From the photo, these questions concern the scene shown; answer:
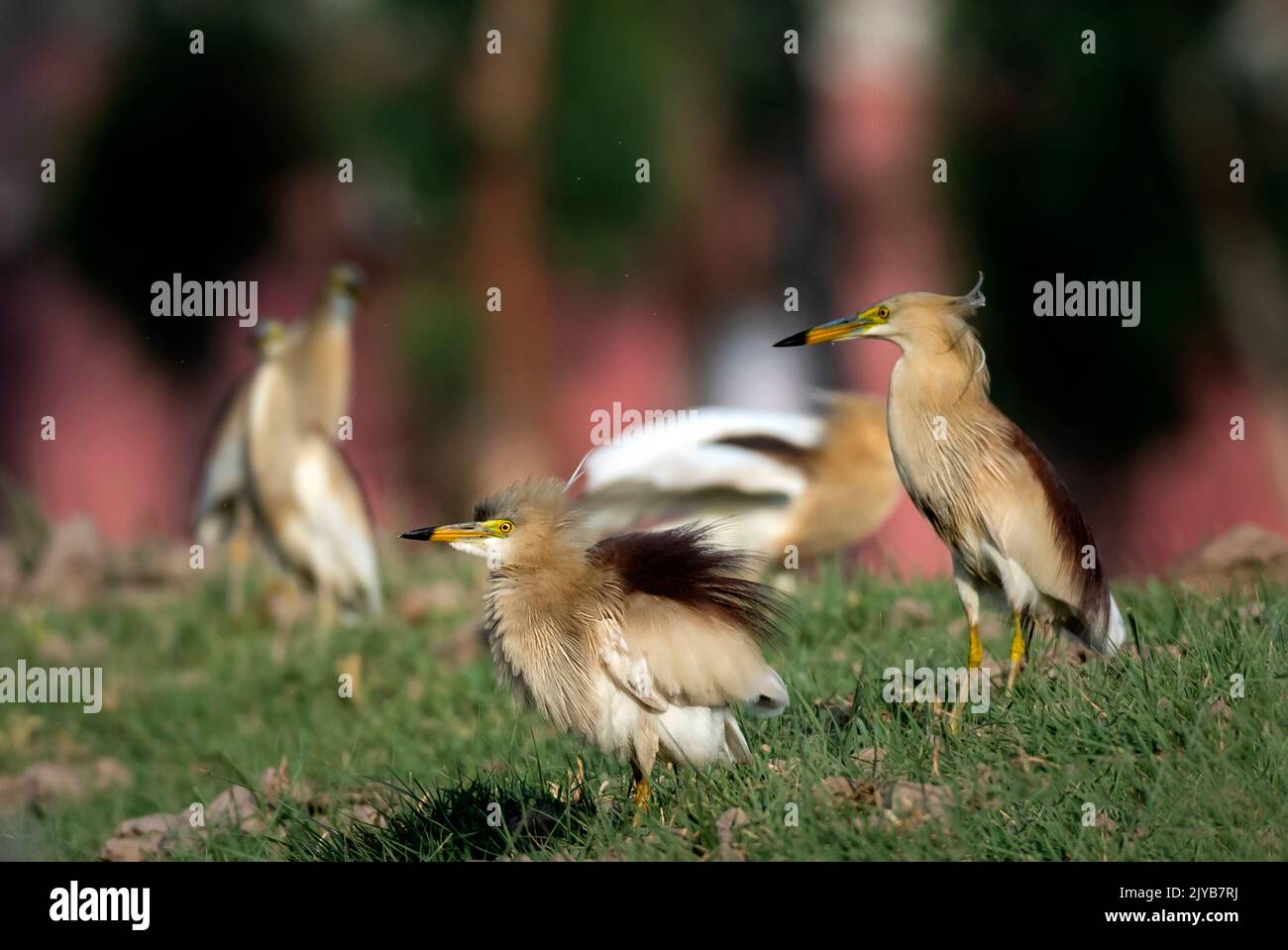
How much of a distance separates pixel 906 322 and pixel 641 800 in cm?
163

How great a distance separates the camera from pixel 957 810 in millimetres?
3748

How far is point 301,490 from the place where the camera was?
332 inches

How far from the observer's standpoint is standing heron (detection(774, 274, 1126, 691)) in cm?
456

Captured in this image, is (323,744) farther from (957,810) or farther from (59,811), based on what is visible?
(957,810)

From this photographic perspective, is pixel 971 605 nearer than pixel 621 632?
No

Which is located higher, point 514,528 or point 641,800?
point 514,528

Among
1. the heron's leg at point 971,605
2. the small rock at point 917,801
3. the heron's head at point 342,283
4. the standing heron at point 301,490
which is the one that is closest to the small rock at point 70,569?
the standing heron at point 301,490

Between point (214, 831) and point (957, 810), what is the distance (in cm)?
223

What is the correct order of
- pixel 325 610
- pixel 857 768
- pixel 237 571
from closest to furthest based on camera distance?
pixel 857 768, pixel 325 610, pixel 237 571

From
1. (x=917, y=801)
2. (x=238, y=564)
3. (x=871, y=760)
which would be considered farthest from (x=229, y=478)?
(x=917, y=801)

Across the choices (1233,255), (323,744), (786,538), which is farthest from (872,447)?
(1233,255)

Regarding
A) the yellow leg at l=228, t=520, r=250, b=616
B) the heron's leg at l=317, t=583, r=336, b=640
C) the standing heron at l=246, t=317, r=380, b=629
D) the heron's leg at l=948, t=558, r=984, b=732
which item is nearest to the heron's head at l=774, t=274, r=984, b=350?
the heron's leg at l=948, t=558, r=984, b=732

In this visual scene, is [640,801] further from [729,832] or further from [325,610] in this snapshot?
[325,610]

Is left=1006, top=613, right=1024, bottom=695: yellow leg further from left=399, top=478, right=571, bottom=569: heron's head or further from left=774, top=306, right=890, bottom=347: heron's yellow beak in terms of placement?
left=399, top=478, right=571, bottom=569: heron's head
